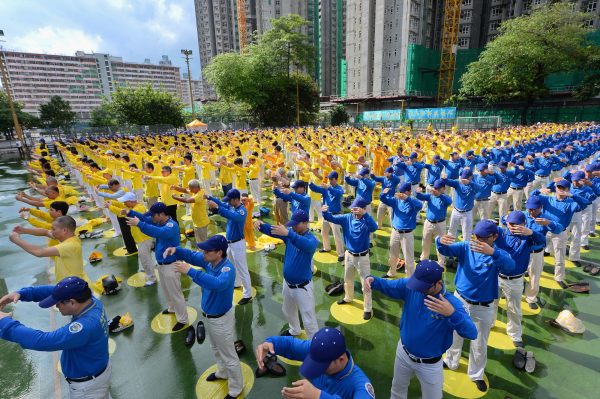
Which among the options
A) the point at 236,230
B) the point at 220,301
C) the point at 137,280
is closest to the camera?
the point at 220,301

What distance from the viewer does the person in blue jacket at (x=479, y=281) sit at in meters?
3.75

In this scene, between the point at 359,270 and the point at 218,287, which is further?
the point at 359,270

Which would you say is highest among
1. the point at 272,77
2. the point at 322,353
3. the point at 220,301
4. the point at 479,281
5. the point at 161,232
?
the point at 272,77

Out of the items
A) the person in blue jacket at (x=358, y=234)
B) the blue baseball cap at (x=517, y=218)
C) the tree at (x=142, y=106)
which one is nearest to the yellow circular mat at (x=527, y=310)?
the blue baseball cap at (x=517, y=218)

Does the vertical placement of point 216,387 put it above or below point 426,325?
below

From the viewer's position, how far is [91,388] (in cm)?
313

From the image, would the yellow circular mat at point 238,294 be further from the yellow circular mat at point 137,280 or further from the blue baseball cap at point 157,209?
the blue baseball cap at point 157,209

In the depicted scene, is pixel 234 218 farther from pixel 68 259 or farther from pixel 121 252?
pixel 121 252

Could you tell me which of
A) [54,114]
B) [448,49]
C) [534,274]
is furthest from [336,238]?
[448,49]

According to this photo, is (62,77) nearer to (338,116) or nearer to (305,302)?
(338,116)

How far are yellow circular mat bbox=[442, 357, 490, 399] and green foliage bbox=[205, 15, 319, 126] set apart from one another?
4350 cm

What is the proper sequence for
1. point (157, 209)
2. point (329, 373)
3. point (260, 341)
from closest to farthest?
point (329, 373) < point (157, 209) < point (260, 341)

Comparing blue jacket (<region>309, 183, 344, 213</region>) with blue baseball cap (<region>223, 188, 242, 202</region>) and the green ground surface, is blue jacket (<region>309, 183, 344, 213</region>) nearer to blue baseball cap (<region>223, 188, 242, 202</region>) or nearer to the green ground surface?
the green ground surface

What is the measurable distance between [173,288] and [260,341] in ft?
5.71
